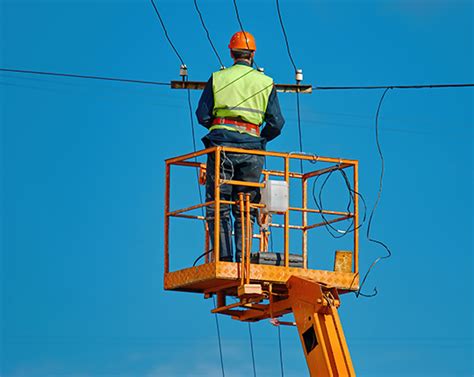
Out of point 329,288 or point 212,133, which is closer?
point 329,288

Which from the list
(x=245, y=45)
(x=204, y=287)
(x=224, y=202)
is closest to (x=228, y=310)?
(x=204, y=287)

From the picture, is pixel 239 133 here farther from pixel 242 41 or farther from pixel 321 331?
pixel 321 331

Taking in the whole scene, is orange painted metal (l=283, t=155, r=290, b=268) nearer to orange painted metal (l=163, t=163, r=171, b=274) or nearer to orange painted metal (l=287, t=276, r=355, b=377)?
orange painted metal (l=287, t=276, r=355, b=377)

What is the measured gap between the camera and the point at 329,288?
71.6 ft

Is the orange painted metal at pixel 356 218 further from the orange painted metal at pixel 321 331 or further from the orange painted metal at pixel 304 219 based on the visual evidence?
the orange painted metal at pixel 321 331

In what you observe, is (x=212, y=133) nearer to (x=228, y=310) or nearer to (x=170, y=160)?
(x=170, y=160)

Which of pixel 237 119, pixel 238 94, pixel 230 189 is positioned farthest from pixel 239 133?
pixel 230 189

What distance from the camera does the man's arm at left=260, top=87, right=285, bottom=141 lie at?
24.3m

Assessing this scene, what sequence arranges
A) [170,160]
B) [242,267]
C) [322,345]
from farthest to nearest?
[170,160] → [242,267] → [322,345]

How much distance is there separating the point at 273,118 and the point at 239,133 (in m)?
0.76

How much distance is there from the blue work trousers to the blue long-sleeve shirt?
0.97 ft

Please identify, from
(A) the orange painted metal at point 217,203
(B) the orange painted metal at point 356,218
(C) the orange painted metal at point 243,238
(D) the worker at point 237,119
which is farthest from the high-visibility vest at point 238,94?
(B) the orange painted metal at point 356,218

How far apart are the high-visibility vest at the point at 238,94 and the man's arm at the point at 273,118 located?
0.72ft

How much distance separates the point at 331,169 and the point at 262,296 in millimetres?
2667
